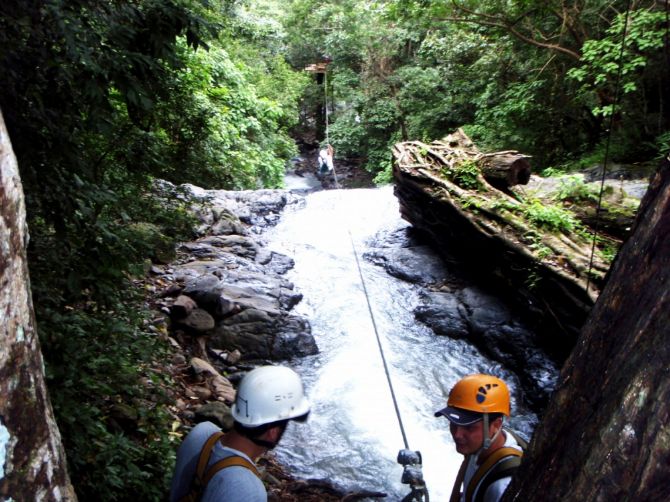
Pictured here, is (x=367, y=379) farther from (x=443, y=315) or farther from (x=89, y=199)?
(x=89, y=199)

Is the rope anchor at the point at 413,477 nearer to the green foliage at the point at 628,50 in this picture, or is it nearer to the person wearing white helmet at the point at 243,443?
the person wearing white helmet at the point at 243,443

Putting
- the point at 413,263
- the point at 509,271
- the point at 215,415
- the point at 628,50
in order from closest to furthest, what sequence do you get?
the point at 215,415
the point at 509,271
the point at 628,50
the point at 413,263

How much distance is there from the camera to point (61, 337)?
2.91 m

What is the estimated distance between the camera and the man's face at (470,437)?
216 cm

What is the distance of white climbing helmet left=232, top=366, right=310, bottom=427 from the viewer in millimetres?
1896

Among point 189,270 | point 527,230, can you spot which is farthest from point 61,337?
point 527,230

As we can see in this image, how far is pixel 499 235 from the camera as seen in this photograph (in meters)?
7.11

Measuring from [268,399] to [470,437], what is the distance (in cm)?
90

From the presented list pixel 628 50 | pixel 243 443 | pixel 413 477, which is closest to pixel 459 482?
pixel 413 477

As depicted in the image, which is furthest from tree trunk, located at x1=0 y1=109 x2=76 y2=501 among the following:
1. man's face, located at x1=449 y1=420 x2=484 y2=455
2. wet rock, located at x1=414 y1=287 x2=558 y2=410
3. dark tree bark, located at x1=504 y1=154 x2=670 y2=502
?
wet rock, located at x1=414 y1=287 x2=558 y2=410

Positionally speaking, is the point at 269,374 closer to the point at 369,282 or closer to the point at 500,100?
the point at 369,282

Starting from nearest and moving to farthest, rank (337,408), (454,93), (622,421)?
(622,421), (337,408), (454,93)

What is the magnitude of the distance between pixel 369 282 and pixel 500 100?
23.5 ft

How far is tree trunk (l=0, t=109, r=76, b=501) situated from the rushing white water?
161 inches
